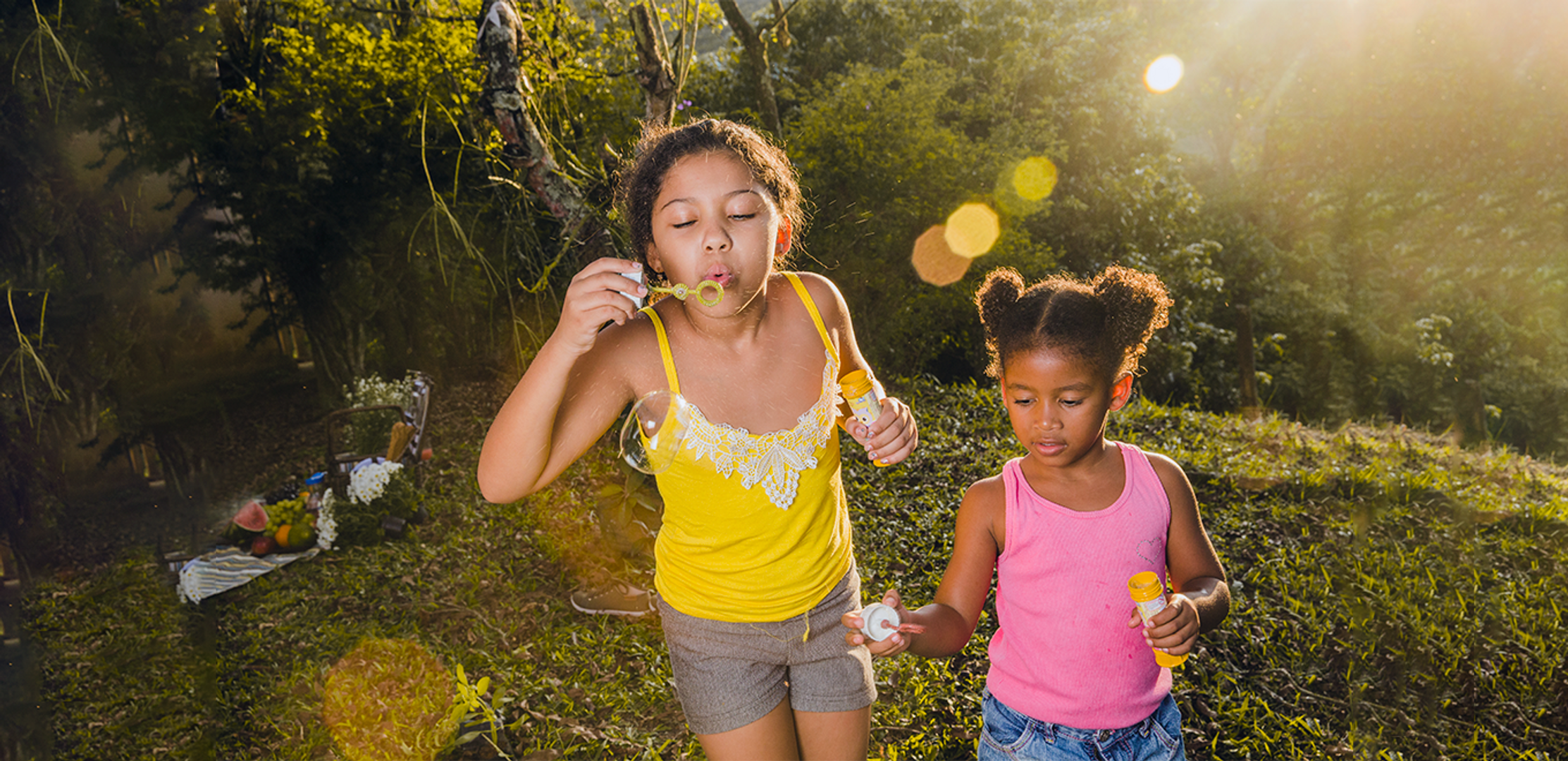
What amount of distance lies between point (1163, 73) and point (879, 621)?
41.4 ft

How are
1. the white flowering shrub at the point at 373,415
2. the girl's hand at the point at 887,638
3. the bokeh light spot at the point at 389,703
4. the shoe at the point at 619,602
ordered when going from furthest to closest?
the white flowering shrub at the point at 373,415 < the shoe at the point at 619,602 < the bokeh light spot at the point at 389,703 < the girl's hand at the point at 887,638

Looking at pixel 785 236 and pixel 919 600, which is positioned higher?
pixel 785 236

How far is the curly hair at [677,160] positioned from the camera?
5.16 feet

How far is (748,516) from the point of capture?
1566 mm

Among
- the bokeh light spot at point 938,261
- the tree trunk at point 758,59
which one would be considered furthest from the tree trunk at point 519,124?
the bokeh light spot at point 938,261

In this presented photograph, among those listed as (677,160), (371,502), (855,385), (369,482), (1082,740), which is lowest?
(371,502)

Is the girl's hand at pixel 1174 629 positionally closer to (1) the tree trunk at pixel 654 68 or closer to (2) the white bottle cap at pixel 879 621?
(2) the white bottle cap at pixel 879 621

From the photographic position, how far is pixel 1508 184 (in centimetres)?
1129

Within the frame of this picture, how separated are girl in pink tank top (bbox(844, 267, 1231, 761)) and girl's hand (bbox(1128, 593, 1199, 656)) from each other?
113 mm

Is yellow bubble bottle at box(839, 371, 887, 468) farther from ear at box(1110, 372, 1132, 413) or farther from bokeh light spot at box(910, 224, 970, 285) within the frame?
bokeh light spot at box(910, 224, 970, 285)

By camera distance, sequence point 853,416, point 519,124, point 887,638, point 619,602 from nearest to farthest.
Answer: point 887,638
point 853,416
point 519,124
point 619,602

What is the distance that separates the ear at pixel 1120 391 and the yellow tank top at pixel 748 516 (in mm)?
593

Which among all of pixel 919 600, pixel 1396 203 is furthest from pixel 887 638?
pixel 1396 203

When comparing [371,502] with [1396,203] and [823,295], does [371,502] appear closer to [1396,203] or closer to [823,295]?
[823,295]
